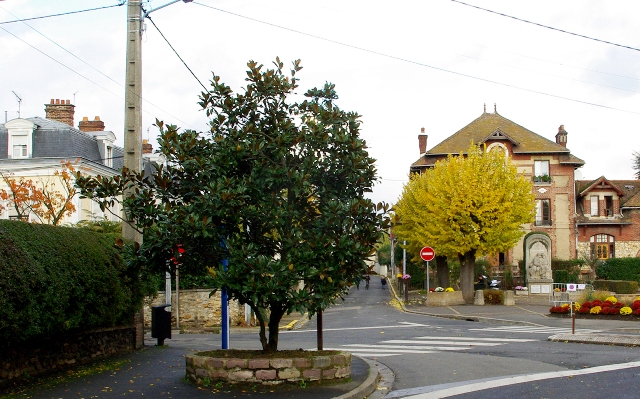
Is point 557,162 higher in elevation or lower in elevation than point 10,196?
higher

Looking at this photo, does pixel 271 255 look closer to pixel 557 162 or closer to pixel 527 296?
pixel 527 296

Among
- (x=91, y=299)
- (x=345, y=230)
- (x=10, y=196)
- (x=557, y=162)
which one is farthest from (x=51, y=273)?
(x=557, y=162)

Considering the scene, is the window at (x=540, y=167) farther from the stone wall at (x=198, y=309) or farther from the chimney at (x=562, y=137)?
the stone wall at (x=198, y=309)

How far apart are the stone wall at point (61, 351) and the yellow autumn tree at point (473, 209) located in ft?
80.1

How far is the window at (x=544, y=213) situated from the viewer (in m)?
54.2

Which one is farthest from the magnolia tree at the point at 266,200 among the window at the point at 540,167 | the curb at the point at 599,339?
the window at the point at 540,167

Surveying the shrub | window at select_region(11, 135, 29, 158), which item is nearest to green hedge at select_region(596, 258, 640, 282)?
the shrub

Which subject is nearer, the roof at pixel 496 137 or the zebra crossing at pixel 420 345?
the zebra crossing at pixel 420 345

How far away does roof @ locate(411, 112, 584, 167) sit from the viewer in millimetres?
53094

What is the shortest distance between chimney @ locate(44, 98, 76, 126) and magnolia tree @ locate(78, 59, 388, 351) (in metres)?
29.8

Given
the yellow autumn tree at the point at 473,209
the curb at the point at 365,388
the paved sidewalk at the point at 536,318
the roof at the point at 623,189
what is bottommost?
the paved sidewalk at the point at 536,318

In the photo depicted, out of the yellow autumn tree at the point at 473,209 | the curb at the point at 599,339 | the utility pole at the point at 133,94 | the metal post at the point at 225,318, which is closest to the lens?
the metal post at the point at 225,318

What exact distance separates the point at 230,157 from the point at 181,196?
1042 millimetres

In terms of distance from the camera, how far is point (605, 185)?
179ft
